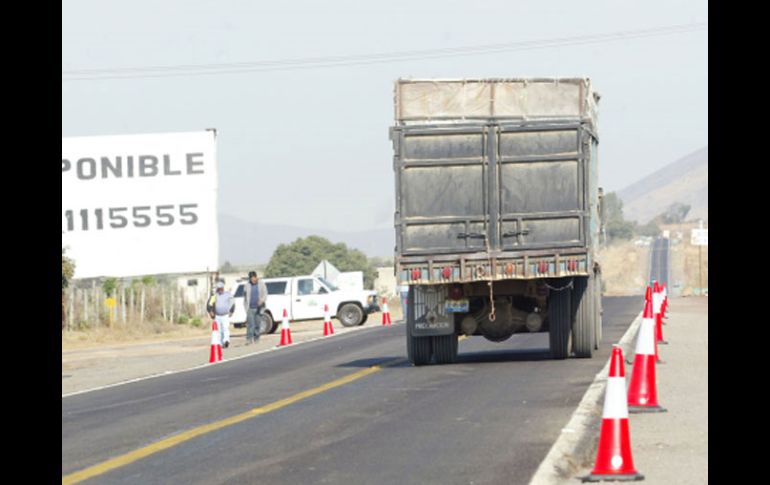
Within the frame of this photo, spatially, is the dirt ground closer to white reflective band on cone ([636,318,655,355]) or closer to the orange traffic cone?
the orange traffic cone

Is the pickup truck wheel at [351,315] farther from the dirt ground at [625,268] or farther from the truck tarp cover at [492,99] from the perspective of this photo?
the dirt ground at [625,268]

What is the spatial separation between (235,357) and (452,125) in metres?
11.0

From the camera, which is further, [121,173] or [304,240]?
[304,240]

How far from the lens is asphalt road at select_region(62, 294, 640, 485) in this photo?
11547mm

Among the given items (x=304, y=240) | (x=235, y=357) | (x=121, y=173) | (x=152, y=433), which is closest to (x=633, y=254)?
(x=304, y=240)

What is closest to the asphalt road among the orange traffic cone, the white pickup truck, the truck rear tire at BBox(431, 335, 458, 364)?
the truck rear tire at BBox(431, 335, 458, 364)

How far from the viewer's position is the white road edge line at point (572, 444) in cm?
1070

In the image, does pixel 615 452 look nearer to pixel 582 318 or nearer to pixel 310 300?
pixel 582 318

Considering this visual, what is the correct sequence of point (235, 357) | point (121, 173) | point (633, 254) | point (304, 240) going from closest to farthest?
point (235, 357) → point (121, 173) → point (304, 240) → point (633, 254)

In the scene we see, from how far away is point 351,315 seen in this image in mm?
46719
